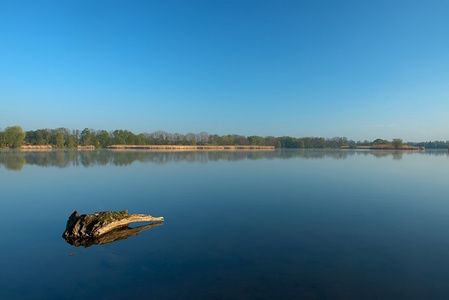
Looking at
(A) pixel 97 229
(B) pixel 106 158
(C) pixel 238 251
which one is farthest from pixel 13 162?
(C) pixel 238 251

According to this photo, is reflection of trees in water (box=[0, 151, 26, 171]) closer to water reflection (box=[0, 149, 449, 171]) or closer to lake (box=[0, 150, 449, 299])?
water reflection (box=[0, 149, 449, 171])

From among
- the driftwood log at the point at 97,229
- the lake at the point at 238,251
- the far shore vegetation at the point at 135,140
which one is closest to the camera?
the lake at the point at 238,251

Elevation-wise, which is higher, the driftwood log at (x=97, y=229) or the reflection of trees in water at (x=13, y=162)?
the reflection of trees in water at (x=13, y=162)

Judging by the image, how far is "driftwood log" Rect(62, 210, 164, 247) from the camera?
16.7 feet

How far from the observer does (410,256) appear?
14.1ft

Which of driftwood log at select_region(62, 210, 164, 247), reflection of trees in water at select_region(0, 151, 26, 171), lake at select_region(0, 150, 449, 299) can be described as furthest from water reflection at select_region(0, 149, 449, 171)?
driftwood log at select_region(62, 210, 164, 247)

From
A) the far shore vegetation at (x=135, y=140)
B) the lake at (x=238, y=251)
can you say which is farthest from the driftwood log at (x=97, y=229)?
the far shore vegetation at (x=135, y=140)

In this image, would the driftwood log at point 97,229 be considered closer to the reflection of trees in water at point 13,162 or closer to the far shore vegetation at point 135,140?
the reflection of trees in water at point 13,162

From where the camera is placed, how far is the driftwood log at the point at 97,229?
5.08m

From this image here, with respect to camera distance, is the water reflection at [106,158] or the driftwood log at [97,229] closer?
the driftwood log at [97,229]

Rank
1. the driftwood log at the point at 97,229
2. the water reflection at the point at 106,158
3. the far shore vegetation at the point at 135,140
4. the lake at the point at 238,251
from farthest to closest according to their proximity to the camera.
→ 1. the far shore vegetation at the point at 135,140
2. the water reflection at the point at 106,158
3. the driftwood log at the point at 97,229
4. the lake at the point at 238,251

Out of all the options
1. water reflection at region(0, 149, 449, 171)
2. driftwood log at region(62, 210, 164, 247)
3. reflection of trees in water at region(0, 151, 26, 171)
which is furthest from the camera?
water reflection at region(0, 149, 449, 171)

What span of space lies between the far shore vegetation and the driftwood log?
65.6m

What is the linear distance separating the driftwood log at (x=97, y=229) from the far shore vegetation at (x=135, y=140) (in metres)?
65.6
